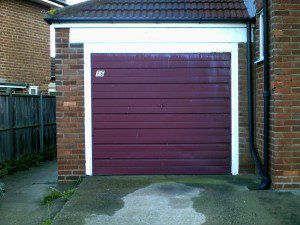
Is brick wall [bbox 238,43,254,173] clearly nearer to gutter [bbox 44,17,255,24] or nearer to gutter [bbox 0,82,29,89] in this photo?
gutter [bbox 44,17,255,24]

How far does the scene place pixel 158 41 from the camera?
741 centimetres

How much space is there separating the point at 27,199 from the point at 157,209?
2.58 meters

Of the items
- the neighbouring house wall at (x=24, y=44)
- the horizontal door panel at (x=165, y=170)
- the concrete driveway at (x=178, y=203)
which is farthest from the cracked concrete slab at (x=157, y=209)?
the neighbouring house wall at (x=24, y=44)

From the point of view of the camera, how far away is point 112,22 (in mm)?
7305

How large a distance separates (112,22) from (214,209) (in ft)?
12.4

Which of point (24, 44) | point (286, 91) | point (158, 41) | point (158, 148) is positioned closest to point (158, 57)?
point (158, 41)

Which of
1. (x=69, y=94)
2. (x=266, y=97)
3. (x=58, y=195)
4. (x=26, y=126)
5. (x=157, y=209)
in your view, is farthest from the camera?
(x=26, y=126)

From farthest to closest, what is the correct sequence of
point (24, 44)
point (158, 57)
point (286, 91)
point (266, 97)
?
point (24, 44) → point (158, 57) → point (266, 97) → point (286, 91)

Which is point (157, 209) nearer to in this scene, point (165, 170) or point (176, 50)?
point (165, 170)

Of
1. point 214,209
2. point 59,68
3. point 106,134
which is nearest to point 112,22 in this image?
point 59,68

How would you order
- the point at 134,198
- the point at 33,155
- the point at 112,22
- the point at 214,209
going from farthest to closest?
the point at 33,155, the point at 112,22, the point at 134,198, the point at 214,209

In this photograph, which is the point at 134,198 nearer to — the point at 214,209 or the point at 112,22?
the point at 214,209

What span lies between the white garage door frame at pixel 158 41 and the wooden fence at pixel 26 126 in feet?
10.1

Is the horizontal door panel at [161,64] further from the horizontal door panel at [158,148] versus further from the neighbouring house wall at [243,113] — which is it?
the horizontal door panel at [158,148]
